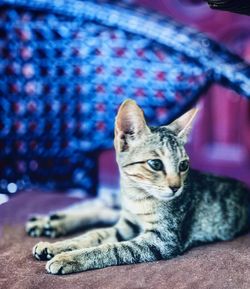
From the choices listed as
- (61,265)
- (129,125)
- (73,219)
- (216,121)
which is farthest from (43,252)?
(216,121)

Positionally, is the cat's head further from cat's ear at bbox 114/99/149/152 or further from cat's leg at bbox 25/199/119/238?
cat's leg at bbox 25/199/119/238

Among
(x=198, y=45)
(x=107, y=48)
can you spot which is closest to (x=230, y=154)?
(x=198, y=45)

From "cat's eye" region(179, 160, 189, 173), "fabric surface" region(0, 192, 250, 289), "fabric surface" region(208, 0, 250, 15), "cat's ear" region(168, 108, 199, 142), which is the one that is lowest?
"fabric surface" region(0, 192, 250, 289)

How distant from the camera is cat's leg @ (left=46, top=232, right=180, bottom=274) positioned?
98 cm

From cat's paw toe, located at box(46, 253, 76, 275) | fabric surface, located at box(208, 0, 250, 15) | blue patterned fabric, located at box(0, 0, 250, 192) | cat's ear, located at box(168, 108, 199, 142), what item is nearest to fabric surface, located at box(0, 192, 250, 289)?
cat's paw toe, located at box(46, 253, 76, 275)

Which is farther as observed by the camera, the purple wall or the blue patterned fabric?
the purple wall

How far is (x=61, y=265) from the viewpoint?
969mm

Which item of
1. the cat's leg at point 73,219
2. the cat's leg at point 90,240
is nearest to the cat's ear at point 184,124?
the cat's leg at point 90,240

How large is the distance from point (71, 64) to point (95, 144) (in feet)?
0.81

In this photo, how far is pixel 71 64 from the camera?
1.45 m

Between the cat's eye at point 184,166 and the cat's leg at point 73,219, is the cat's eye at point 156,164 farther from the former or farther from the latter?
the cat's leg at point 73,219

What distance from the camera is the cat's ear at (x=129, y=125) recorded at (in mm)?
1028

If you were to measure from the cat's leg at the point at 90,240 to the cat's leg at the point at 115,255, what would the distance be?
2.3 inches

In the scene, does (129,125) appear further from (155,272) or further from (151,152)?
(155,272)
